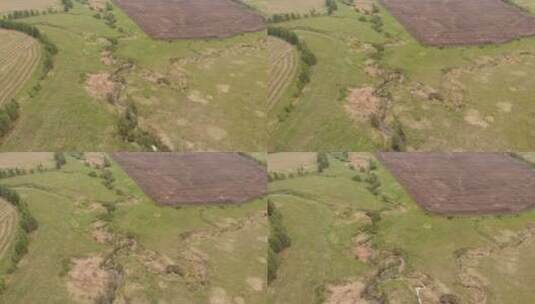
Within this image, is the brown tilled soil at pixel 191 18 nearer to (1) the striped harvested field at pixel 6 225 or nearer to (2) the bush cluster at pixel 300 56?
(2) the bush cluster at pixel 300 56

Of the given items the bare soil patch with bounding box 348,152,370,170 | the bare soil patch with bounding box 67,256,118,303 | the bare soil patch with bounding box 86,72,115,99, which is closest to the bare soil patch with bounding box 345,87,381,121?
the bare soil patch with bounding box 348,152,370,170

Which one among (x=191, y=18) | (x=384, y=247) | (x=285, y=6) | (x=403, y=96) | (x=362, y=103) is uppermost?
(x=285, y=6)

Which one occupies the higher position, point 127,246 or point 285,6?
point 285,6

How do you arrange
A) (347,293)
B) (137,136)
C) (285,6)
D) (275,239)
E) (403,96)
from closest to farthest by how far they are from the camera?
(347,293) → (275,239) → (137,136) → (403,96) → (285,6)

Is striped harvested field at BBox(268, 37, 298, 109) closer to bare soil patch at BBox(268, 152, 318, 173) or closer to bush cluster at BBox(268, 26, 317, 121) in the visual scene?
bush cluster at BBox(268, 26, 317, 121)

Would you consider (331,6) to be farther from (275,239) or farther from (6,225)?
(6,225)

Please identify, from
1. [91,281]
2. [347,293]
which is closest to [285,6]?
[347,293]
